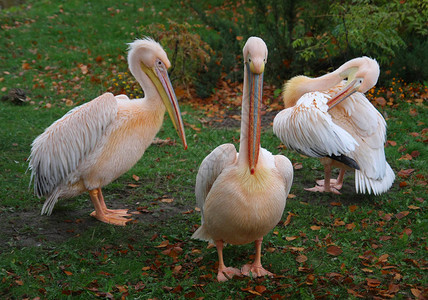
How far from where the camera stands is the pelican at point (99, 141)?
4160 millimetres

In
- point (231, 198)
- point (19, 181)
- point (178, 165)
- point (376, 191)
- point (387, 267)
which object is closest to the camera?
point (231, 198)

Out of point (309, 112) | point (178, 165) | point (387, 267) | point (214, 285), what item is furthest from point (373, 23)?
point (214, 285)

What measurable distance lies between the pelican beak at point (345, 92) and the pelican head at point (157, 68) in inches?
67.2

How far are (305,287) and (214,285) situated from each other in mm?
670

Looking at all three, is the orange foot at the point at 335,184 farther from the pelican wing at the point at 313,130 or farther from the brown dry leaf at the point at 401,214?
the brown dry leaf at the point at 401,214

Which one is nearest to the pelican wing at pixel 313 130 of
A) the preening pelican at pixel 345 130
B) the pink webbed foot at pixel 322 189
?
the preening pelican at pixel 345 130

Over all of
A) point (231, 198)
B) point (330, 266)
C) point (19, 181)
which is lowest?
point (330, 266)

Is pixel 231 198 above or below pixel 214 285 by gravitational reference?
above

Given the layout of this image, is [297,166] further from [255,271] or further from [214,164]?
[214,164]

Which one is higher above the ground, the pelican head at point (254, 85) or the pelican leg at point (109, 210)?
→ the pelican head at point (254, 85)

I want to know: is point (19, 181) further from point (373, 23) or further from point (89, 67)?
point (373, 23)

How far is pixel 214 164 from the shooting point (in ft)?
11.3

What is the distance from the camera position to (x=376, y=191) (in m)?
4.65

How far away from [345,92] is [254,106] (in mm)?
2233
